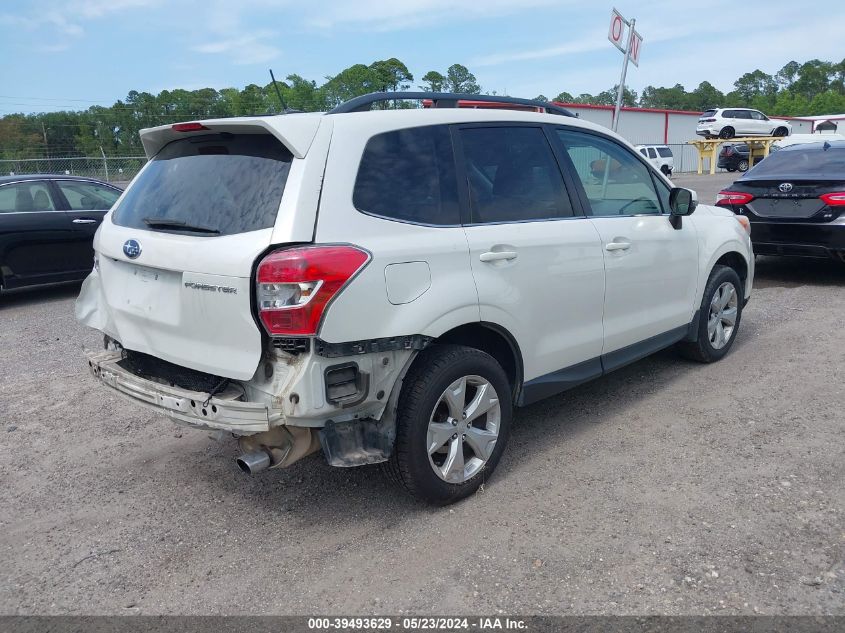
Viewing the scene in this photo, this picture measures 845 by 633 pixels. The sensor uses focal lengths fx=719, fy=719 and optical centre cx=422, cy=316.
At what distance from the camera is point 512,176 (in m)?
3.90

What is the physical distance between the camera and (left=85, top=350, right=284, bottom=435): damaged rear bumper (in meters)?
2.99

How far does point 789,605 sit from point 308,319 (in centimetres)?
216

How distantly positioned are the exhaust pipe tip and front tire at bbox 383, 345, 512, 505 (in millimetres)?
574

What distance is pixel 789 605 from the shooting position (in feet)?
8.98

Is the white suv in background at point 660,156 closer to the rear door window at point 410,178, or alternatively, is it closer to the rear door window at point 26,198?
the rear door window at point 26,198

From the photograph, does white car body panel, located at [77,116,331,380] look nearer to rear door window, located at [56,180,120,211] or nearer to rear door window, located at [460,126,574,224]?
rear door window, located at [460,126,574,224]

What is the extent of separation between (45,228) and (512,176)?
714 centimetres

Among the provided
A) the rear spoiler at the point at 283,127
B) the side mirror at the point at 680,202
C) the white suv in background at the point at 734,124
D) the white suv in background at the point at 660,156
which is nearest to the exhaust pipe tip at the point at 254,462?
the rear spoiler at the point at 283,127

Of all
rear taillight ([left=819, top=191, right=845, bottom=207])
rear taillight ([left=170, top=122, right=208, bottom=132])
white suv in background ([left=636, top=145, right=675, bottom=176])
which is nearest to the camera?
rear taillight ([left=170, top=122, right=208, bottom=132])

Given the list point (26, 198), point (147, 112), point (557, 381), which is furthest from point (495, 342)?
point (147, 112)

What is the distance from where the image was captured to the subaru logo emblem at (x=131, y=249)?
3451mm

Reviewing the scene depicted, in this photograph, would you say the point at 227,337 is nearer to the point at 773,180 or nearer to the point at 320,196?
the point at 320,196

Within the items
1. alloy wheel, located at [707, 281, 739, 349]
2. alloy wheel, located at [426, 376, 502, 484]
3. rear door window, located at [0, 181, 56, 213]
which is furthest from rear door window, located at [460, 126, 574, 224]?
rear door window, located at [0, 181, 56, 213]

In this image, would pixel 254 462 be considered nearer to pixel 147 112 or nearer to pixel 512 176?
pixel 512 176
